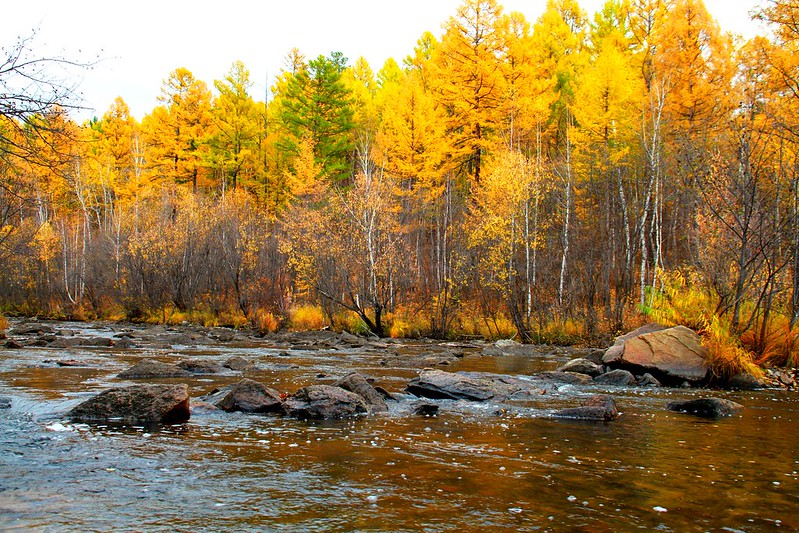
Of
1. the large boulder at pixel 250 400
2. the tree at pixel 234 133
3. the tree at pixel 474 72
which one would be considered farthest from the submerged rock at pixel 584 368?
the tree at pixel 234 133

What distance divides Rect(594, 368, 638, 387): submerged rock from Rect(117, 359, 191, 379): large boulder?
9140mm

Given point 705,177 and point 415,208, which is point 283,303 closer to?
point 415,208

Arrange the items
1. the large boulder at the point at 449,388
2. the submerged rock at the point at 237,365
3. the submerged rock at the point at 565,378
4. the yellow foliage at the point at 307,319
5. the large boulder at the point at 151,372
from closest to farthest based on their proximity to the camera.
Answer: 1. the large boulder at the point at 449,388
2. the large boulder at the point at 151,372
3. the submerged rock at the point at 565,378
4. the submerged rock at the point at 237,365
5. the yellow foliage at the point at 307,319

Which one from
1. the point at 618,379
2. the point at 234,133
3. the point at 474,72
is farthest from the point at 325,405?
the point at 234,133

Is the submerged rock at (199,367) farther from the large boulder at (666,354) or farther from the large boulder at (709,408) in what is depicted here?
the large boulder at (709,408)

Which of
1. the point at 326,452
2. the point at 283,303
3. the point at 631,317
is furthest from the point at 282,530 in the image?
the point at 283,303

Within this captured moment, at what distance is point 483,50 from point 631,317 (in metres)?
17.2

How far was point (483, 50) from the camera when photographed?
31.1 metres

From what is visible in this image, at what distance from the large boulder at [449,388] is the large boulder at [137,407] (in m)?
4.31

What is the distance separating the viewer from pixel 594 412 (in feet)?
30.2

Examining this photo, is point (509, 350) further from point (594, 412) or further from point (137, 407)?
point (137, 407)

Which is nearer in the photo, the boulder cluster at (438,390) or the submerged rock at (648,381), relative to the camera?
the boulder cluster at (438,390)

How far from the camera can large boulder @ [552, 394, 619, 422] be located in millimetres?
9148

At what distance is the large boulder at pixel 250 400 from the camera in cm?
941
